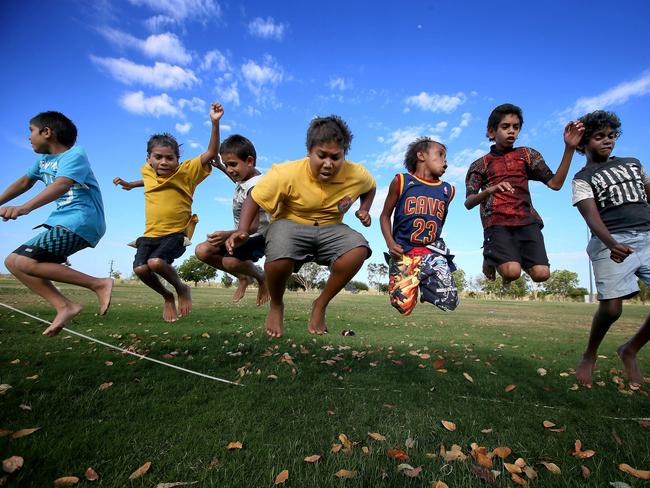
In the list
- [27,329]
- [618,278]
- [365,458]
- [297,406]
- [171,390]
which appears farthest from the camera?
[27,329]

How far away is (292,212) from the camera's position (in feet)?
15.1

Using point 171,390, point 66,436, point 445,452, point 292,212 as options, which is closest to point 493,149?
point 292,212

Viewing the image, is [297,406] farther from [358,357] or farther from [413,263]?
[358,357]

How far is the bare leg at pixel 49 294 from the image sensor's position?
4484 millimetres

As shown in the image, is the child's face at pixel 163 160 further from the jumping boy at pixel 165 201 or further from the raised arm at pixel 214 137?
the raised arm at pixel 214 137

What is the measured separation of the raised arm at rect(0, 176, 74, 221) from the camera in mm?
4164

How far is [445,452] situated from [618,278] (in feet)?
10.0

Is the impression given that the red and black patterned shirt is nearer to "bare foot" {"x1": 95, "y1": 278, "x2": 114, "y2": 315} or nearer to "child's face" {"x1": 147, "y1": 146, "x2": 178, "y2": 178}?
"child's face" {"x1": 147, "y1": 146, "x2": 178, "y2": 178}

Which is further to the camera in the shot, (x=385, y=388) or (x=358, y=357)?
(x=358, y=357)

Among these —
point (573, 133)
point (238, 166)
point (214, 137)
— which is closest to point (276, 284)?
point (238, 166)

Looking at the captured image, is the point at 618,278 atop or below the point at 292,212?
below

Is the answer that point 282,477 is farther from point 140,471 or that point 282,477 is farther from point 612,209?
point 612,209

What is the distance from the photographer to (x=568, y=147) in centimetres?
423

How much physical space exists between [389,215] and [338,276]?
1002mm
